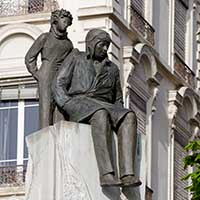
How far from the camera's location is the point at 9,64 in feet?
102

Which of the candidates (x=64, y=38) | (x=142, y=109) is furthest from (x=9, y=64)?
(x=64, y=38)

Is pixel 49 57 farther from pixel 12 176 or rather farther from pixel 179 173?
pixel 179 173

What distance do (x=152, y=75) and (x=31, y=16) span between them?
123 inches

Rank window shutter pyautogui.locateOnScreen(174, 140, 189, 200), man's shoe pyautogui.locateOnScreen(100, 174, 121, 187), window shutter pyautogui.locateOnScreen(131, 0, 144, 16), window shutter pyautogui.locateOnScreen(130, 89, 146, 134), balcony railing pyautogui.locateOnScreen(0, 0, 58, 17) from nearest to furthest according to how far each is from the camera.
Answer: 1. man's shoe pyautogui.locateOnScreen(100, 174, 121, 187)
2. balcony railing pyautogui.locateOnScreen(0, 0, 58, 17)
3. window shutter pyautogui.locateOnScreen(130, 89, 146, 134)
4. window shutter pyautogui.locateOnScreen(131, 0, 144, 16)
5. window shutter pyautogui.locateOnScreen(174, 140, 189, 200)

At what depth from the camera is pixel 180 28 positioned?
118 feet

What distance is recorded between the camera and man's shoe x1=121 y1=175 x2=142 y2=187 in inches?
611

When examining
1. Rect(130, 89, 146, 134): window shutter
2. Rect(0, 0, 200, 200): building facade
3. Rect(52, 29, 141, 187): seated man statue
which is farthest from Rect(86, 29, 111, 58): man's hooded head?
Rect(130, 89, 146, 134): window shutter

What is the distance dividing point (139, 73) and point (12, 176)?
3.70 metres

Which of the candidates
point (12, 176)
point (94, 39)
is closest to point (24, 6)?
point (12, 176)

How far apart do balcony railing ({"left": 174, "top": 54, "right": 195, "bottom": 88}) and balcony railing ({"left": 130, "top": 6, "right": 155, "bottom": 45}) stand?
1.68 m

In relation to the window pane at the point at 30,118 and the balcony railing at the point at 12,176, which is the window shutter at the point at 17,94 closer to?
the window pane at the point at 30,118

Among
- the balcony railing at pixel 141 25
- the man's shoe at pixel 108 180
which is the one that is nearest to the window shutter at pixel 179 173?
the balcony railing at pixel 141 25

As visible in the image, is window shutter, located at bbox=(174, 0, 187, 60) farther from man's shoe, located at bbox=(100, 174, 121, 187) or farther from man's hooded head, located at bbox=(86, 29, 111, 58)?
man's shoe, located at bbox=(100, 174, 121, 187)

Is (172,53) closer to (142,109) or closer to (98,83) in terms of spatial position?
(142,109)
